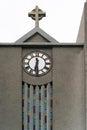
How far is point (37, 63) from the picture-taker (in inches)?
998

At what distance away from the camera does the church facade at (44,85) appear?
2442 cm

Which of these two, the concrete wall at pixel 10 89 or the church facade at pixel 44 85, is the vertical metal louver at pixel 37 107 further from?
the concrete wall at pixel 10 89

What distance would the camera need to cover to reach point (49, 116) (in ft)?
80.9

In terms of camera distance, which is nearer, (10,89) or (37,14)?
(10,89)

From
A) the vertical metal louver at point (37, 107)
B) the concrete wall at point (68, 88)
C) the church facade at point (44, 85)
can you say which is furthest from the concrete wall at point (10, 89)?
the concrete wall at point (68, 88)

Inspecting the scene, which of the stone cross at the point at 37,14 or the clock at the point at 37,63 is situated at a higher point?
the stone cross at the point at 37,14

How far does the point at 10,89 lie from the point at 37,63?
5.02ft

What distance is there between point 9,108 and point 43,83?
167 cm

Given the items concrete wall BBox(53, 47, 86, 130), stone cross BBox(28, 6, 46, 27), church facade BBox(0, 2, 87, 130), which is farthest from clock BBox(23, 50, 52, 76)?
stone cross BBox(28, 6, 46, 27)

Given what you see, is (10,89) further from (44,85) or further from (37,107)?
(44,85)

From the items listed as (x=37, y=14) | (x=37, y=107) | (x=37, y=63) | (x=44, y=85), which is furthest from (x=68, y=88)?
(x=37, y=14)

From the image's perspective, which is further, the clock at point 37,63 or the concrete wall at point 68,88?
the clock at point 37,63

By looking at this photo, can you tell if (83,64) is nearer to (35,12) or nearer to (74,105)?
(74,105)

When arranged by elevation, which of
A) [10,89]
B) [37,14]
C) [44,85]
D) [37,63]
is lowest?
[10,89]
